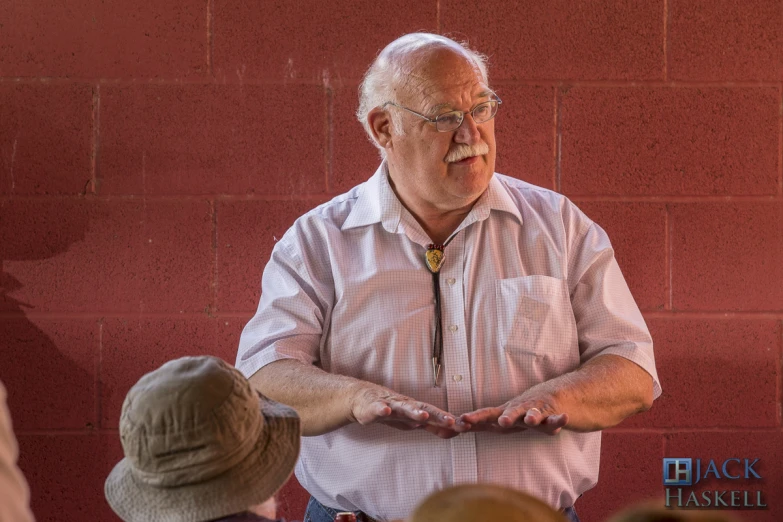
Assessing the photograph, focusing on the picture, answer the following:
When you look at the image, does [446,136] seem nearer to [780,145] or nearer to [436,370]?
[436,370]

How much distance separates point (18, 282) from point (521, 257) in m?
1.56

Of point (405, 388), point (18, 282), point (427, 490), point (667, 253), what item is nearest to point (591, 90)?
point (667, 253)

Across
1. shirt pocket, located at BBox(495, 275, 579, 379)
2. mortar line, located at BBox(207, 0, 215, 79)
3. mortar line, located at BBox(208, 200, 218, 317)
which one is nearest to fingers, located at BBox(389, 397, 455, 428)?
shirt pocket, located at BBox(495, 275, 579, 379)

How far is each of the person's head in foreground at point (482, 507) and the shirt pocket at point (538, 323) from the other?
52.0 inches

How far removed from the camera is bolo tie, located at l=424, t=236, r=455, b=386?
2.11 meters

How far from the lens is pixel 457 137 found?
218 centimetres

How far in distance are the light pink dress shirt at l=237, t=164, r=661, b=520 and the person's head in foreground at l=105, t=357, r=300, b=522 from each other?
2.50 feet

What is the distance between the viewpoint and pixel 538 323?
2.13 meters

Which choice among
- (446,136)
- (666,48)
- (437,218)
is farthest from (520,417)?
(666,48)

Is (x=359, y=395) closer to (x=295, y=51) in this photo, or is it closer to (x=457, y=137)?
(x=457, y=137)

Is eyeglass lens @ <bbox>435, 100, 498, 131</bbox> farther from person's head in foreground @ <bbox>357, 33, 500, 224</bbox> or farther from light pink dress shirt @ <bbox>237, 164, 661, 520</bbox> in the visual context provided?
light pink dress shirt @ <bbox>237, 164, 661, 520</bbox>

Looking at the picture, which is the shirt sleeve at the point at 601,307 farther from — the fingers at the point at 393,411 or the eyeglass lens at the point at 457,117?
the fingers at the point at 393,411

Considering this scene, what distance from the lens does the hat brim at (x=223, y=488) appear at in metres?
1.25

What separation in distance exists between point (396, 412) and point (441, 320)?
332 mm
